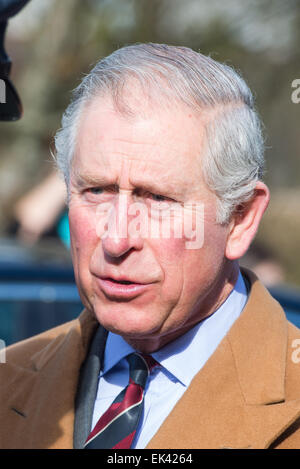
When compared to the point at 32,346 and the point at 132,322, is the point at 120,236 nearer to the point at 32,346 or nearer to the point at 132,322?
the point at 132,322

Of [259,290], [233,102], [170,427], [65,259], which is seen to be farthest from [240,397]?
[65,259]

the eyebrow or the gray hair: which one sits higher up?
the gray hair

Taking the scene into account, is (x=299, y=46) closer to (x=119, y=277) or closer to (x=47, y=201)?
(x=47, y=201)

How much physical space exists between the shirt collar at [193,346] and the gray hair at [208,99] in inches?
13.3

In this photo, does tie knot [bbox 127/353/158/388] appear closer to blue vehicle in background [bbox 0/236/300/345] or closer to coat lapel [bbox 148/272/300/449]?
coat lapel [bbox 148/272/300/449]

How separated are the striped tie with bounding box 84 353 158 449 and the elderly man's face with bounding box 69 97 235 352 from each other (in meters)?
0.16

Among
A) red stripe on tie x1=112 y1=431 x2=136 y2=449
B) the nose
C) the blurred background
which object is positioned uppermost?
the nose

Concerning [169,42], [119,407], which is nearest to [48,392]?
[119,407]

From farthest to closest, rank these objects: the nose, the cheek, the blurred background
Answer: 1. the blurred background
2. the cheek
3. the nose

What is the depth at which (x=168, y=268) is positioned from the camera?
2123 mm

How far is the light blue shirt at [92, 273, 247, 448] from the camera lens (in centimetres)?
224

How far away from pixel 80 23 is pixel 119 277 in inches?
366

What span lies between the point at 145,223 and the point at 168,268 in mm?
155

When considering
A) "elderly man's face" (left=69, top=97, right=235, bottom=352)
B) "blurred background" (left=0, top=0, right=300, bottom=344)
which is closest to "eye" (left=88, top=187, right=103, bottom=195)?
"elderly man's face" (left=69, top=97, right=235, bottom=352)
